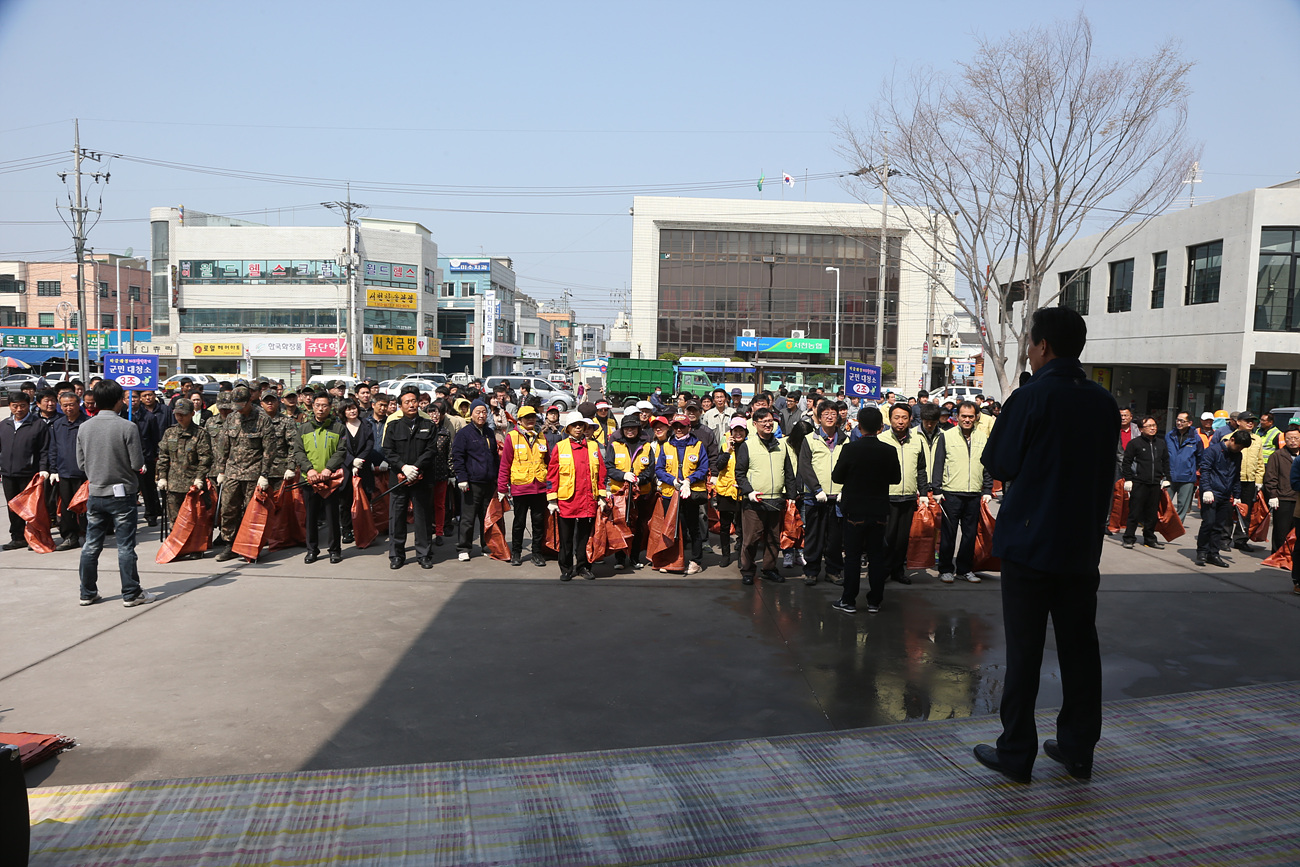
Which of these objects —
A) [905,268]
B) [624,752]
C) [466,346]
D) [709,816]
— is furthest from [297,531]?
[466,346]

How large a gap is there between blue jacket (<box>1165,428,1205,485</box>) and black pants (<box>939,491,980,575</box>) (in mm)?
3943

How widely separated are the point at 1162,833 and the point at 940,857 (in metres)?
0.99

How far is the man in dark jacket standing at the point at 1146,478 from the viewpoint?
991cm

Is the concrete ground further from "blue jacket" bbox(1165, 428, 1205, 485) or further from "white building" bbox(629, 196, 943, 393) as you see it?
"white building" bbox(629, 196, 943, 393)

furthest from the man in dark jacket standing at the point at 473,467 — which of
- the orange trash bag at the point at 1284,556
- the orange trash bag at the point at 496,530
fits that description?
the orange trash bag at the point at 1284,556

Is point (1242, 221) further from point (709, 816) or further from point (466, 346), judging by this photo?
point (466, 346)

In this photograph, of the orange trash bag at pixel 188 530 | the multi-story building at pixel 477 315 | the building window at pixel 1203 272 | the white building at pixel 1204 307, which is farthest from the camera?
the multi-story building at pixel 477 315

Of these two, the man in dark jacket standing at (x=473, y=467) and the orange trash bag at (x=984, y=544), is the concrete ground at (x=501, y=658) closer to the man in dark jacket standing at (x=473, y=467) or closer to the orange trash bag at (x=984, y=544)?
the orange trash bag at (x=984, y=544)

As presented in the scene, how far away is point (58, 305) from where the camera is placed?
228 ft

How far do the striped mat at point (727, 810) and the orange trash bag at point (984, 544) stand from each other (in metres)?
4.23

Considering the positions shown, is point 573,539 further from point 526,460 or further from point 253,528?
point 253,528

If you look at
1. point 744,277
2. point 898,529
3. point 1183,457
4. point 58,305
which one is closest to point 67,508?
point 898,529

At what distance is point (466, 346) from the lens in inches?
3059

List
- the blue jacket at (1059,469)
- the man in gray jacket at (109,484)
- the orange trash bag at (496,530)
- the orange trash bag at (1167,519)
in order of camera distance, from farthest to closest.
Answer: the orange trash bag at (1167,519) → the orange trash bag at (496,530) → the man in gray jacket at (109,484) → the blue jacket at (1059,469)
